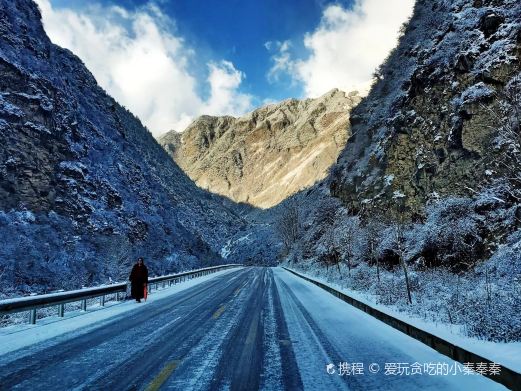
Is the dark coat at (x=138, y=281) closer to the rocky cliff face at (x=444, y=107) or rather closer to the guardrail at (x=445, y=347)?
the guardrail at (x=445, y=347)

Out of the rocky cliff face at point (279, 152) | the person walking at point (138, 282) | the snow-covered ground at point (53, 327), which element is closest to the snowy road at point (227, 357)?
the snow-covered ground at point (53, 327)

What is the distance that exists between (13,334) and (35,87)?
37.1 metres

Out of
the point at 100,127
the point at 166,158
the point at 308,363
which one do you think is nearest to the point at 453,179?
the point at 308,363

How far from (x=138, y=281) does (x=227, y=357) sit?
9.43 meters

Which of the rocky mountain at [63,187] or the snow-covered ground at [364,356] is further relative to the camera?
the rocky mountain at [63,187]

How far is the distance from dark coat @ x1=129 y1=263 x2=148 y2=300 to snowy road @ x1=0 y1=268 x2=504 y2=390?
14.2 ft

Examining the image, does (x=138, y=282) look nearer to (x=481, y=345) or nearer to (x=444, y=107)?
(x=481, y=345)

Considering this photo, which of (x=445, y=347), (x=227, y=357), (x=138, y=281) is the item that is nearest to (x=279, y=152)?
(x=138, y=281)

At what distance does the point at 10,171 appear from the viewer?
109ft

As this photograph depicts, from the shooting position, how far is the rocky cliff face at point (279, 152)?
120m

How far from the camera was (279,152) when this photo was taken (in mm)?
157750

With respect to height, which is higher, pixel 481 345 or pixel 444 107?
pixel 444 107

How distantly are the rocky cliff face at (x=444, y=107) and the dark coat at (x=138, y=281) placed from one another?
14211mm

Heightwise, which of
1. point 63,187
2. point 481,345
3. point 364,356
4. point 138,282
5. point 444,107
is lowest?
point 364,356
